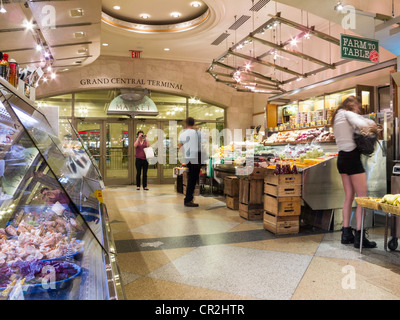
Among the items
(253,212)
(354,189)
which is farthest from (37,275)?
(253,212)

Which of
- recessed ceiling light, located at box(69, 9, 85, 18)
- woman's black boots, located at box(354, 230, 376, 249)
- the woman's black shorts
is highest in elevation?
recessed ceiling light, located at box(69, 9, 85, 18)

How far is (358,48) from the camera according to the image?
5.21 metres

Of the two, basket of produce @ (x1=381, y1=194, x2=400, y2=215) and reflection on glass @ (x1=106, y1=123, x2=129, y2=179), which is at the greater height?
reflection on glass @ (x1=106, y1=123, x2=129, y2=179)

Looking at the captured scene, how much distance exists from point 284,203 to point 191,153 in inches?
103

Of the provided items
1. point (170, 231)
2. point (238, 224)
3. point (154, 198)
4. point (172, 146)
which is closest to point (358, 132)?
point (238, 224)

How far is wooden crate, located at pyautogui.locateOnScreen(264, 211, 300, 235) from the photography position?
4219 mm

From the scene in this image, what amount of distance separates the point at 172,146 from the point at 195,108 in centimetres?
177

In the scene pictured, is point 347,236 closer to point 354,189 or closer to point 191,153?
point 354,189

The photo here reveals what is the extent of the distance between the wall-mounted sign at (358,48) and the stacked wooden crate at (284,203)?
2.37 m

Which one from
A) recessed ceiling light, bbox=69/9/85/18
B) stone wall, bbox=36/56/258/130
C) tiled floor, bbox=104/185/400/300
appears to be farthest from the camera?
stone wall, bbox=36/56/258/130

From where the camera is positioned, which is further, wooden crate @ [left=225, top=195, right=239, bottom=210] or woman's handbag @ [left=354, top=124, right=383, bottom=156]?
wooden crate @ [left=225, top=195, right=239, bottom=210]

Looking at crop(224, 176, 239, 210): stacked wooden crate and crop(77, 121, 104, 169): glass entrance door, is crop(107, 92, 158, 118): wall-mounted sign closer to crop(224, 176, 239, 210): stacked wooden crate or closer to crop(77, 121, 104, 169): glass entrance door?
crop(77, 121, 104, 169): glass entrance door

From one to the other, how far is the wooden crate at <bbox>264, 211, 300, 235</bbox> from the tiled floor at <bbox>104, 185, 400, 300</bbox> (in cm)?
Answer: 12

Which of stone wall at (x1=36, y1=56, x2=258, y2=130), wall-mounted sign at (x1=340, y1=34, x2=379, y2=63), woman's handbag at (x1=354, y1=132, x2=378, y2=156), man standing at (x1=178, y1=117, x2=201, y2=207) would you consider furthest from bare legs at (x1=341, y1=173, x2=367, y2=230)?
stone wall at (x1=36, y1=56, x2=258, y2=130)
